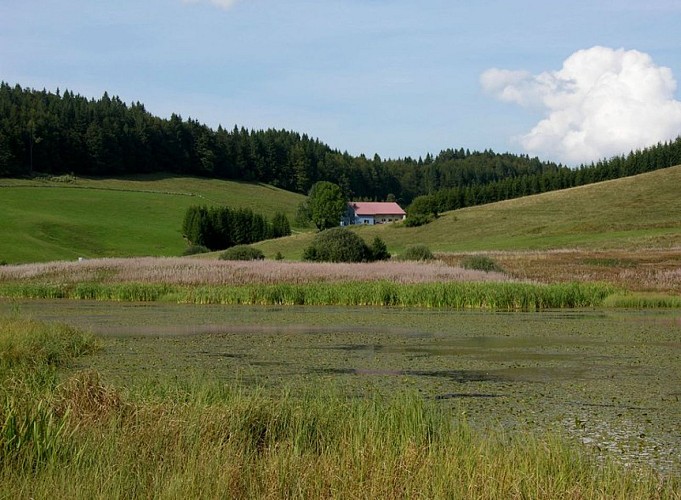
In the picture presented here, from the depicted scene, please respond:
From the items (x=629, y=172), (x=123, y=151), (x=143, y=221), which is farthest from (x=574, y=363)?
(x=123, y=151)

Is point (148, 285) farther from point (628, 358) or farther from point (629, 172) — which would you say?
point (629, 172)

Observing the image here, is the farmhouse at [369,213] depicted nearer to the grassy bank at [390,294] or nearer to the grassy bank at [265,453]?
the grassy bank at [390,294]

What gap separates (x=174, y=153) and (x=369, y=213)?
127 ft

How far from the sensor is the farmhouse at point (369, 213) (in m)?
155

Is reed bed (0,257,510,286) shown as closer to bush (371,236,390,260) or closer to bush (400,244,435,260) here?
bush (371,236,390,260)

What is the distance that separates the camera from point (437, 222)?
4040 inches

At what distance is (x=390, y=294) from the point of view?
1264 inches

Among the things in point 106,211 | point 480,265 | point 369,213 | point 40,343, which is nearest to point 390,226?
point 106,211

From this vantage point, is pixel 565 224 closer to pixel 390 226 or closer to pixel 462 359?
pixel 390 226

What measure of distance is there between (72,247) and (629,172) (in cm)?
8800

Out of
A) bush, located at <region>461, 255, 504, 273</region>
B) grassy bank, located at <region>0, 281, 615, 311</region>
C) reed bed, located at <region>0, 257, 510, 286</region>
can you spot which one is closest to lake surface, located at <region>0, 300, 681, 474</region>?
grassy bank, located at <region>0, 281, 615, 311</region>

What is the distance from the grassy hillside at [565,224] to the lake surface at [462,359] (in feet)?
146

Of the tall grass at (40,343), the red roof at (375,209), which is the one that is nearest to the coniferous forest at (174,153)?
the red roof at (375,209)

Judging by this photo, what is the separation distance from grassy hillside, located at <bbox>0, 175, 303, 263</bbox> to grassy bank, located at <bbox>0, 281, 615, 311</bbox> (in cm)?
3790
